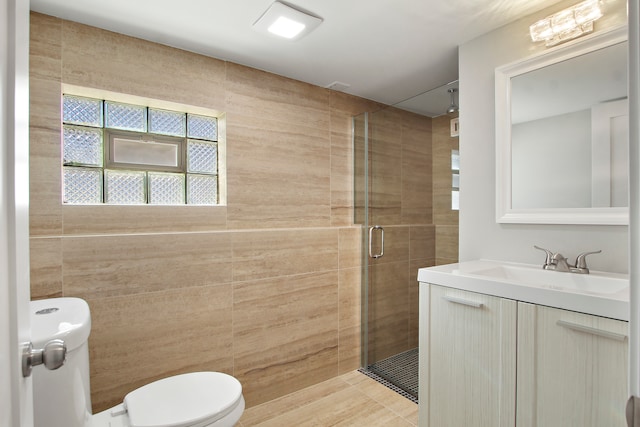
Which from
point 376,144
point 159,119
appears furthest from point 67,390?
point 376,144

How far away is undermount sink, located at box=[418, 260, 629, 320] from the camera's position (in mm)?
1092

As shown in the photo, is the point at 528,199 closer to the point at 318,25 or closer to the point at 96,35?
the point at 318,25

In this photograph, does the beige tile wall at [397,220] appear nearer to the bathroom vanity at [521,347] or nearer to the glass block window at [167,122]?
the bathroom vanity at [521,347]

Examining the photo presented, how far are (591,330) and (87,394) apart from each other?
187 centimetres

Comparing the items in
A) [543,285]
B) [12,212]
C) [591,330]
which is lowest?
[591,330]

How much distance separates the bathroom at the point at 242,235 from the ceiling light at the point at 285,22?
0.52 metres

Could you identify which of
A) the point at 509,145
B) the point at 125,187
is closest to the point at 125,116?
the point at 125,187

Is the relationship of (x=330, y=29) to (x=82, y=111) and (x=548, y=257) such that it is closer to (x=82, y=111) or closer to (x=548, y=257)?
(x=82, y=111)

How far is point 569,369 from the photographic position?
1148 mm

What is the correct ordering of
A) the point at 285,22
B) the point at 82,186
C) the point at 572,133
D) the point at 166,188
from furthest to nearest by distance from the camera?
the point at 166,188
the point at 82,186
the point at 285,22
the point at 572,133

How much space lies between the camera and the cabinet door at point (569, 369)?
106 cm

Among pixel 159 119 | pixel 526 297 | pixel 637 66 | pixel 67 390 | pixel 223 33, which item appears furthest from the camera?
pixel 159 119

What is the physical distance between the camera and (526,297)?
126 cm

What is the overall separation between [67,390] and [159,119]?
150 cm
